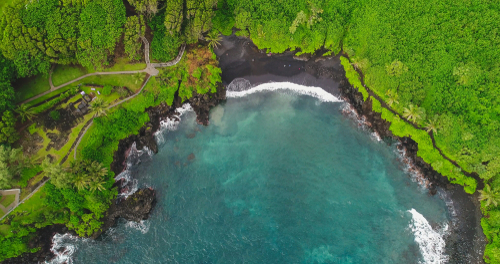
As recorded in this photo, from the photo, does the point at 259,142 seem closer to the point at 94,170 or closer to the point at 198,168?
the point at 198,168

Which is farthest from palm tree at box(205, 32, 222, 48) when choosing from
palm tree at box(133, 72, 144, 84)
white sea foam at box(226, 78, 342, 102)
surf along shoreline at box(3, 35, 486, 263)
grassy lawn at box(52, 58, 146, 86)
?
palm tree at box(133, 72, 144, 84)

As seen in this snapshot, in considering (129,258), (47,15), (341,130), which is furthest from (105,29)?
(341,130)

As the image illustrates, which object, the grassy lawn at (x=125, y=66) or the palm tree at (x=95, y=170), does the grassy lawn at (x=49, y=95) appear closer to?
the grassy lawn at (x=125, y=66)

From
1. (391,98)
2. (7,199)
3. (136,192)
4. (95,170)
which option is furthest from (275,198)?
(7,199)

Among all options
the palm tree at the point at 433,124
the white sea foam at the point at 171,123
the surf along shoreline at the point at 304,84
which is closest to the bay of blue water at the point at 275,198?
the white sea foam at the point at 171,123

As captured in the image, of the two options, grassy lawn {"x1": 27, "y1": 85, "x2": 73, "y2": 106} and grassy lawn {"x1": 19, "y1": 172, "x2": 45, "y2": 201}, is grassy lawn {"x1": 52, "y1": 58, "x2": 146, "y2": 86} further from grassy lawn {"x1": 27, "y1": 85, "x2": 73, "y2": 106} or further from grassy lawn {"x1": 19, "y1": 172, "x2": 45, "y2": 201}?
grassy lawn {"x1": 19, "y1": 172, "x2": 45, "y2": 201}

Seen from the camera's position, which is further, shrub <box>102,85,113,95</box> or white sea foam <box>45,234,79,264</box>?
shrub <box>102,85,113,95</box>
